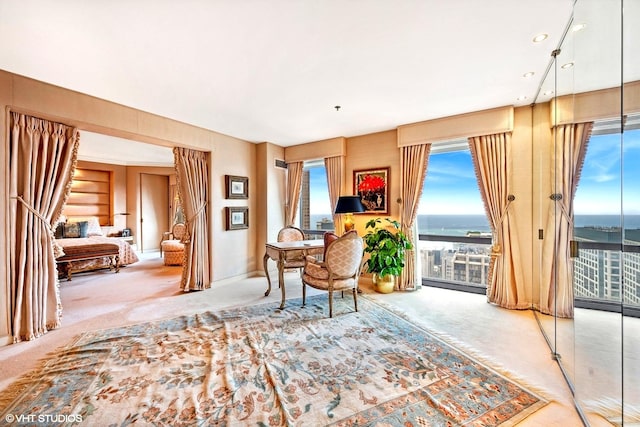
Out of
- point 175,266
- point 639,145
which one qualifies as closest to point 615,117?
point 639,145

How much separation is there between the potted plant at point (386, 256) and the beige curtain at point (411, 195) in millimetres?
137

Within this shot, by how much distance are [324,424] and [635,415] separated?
1.61 m

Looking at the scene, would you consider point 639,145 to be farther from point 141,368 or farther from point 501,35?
point 141,368

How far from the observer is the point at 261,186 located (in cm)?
526

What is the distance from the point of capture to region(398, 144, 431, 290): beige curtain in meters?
4.12

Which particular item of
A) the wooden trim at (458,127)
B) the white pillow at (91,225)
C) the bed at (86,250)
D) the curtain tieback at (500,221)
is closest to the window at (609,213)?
the curtain tieback at (500,221)

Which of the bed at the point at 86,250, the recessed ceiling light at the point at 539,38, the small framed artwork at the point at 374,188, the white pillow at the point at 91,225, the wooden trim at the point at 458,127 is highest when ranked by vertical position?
the recessed ceiling light at the point at 539,38

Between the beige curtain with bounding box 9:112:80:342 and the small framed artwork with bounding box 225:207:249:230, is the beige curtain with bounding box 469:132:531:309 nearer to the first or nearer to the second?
the small framed artwork with bounding box 225:207:249:230

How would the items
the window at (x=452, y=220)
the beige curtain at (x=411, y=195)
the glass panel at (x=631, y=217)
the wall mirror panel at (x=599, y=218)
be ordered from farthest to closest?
the beige curtain at (x=411, y=195) → the window at (x=452, y=220) → the wall mirror panel at (x=599, y=218) → the glass panel at (x=631, y=217)

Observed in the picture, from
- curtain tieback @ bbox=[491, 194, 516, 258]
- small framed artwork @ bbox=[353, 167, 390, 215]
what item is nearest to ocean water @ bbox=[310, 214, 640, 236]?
curtain tieback @ bbox=[491, 194, 516, 258]

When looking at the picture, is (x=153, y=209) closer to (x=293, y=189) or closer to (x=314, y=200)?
(x=293, y=189)

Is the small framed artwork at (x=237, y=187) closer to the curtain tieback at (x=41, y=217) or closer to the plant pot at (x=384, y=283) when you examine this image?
the curtain tieback at (x=41, y=217)

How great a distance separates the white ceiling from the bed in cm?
359

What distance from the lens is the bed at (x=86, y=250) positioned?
5023mm
